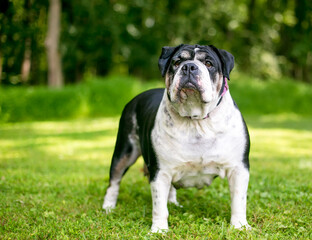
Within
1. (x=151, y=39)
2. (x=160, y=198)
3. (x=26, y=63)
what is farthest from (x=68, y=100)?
(x=160, y=198)

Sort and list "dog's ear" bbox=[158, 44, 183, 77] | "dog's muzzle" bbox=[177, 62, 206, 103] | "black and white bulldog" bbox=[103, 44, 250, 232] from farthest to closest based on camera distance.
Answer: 1. "dog's ear" bbox=[158, 44, 183, 77]
2. "black and white bulldog" bbox=[103, 44, 250, 232]
3. "dog's muzzle" bbox=[177, 62, 206, 103]

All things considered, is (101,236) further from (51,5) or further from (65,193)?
(51,5)

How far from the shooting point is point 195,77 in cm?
351

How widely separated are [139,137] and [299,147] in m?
6.47

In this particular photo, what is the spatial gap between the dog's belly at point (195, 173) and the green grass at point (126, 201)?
1.44 feet

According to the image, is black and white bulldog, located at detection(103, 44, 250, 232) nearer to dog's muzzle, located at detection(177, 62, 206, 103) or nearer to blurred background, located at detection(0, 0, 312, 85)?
dog's muzzle, located at detection(177, 62, 206, 103)

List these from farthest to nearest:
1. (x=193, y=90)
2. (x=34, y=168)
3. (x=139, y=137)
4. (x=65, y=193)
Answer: (x=34, y=168) < (x=65, y=193) < (x=139, y=137) < (x=193, y=90)

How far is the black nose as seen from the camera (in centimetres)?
352

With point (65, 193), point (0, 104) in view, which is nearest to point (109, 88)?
point (0, 104)

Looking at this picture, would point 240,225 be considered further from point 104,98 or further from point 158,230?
point 104,98

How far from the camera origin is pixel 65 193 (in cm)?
549

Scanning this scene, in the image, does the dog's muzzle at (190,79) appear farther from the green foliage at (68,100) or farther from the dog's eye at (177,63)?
the green foliage at (68,100)

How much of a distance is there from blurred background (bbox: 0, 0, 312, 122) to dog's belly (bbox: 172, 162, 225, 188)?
14.7m

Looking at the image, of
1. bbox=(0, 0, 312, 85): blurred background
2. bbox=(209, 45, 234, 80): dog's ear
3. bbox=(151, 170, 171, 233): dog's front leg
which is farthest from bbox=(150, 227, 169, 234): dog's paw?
bbox=(0, 0, 312, 85): blurred background
